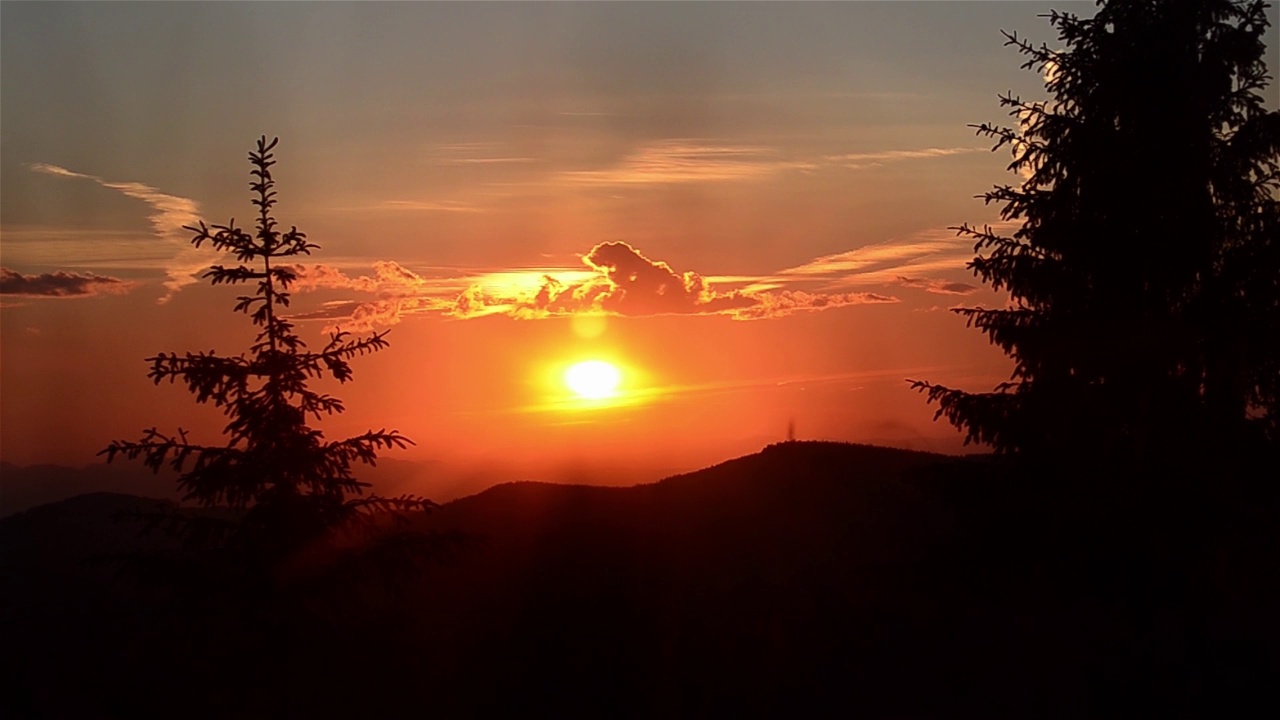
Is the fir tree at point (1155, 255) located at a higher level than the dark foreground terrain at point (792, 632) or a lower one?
higher

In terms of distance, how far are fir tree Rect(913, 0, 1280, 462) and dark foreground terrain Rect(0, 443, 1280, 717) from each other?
136 centimetres

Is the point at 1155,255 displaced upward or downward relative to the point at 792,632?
upward

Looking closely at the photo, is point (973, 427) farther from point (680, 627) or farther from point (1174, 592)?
point (680, 627)

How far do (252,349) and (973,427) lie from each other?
14054 mm

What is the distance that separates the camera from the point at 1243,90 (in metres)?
20.7

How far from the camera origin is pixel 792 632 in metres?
19.4

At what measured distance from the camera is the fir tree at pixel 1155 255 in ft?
66.8

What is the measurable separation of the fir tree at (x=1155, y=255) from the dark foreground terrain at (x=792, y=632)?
1.36m

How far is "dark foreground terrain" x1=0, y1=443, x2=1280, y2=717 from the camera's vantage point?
17.0 metres

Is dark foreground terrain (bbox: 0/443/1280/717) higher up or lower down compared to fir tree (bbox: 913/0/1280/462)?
lower down

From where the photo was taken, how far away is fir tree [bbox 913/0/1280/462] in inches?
802

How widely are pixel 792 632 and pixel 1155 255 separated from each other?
10023 millimetres

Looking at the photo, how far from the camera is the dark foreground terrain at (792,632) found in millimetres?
17031

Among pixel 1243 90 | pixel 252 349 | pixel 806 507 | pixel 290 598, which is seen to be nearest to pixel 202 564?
pixel 290 598
